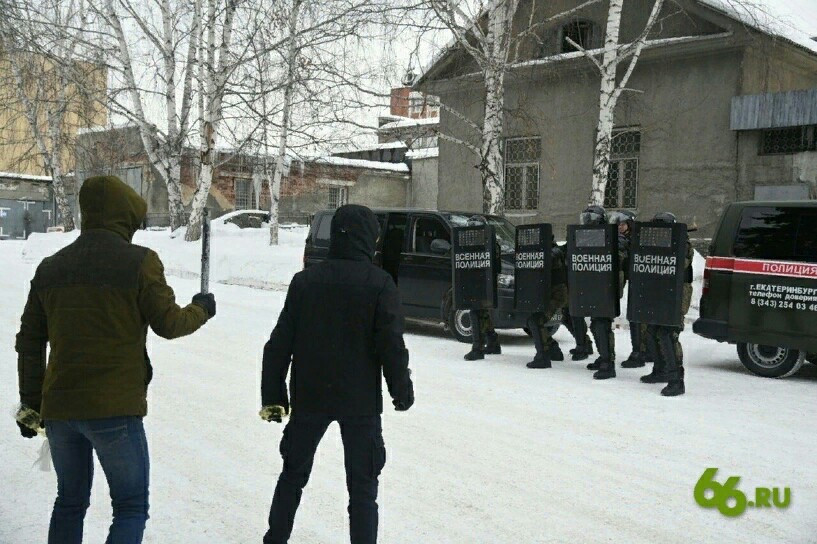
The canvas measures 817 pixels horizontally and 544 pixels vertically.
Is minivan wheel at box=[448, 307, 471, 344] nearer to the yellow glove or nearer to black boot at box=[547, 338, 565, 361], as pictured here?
black boot at box=[547, 338, 565, 361]

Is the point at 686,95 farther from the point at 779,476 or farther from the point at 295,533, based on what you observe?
the point at 295,533

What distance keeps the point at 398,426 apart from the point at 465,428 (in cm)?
54

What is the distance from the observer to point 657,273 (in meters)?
9.06

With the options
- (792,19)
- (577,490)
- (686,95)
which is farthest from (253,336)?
(792,19)

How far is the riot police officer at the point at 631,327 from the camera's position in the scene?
404 inches

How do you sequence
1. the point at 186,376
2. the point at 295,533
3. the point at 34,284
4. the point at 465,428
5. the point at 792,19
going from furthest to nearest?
the point at 792,19
the point at 186,376
the point at 465,428
the point at 295,533
the point at 34,284

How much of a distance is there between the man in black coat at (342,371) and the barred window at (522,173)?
1918 cm

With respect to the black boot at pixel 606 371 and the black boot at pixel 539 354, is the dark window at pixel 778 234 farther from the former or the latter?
the black boot at pixel 539 354

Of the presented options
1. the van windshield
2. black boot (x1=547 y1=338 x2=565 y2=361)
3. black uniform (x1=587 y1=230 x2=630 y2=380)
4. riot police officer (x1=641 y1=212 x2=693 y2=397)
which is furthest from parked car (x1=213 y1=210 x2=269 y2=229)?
riot police officer (x1=641 y1=212 x2=693 y2=397)

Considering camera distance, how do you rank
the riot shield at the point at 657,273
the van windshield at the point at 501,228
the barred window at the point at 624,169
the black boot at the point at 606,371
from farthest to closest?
the barred window at the point at 624,169 → the van windshield at the point at 501,228 → the black boot at the point at 606,371 → the riot shield at the point at 657,273

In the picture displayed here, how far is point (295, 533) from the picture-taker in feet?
15.1

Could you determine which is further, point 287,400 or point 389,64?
point 389,64

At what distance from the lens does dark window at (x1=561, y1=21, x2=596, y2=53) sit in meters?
21.7

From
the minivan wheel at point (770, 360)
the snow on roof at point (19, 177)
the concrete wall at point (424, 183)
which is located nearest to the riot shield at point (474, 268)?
the minivan wheel at point (770, 360)
